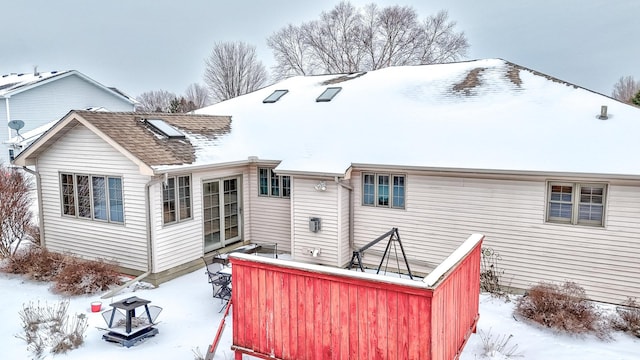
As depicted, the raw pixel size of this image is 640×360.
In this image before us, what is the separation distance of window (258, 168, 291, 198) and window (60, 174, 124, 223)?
145 inches

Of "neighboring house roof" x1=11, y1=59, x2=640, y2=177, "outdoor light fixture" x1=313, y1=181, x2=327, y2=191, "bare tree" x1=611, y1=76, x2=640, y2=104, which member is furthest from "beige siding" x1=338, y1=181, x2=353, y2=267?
"bare tree" x1=611, y1=76, x2=640, y2=104

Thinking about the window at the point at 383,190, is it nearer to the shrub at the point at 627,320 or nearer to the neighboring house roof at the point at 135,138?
the neighboring house roof at the point at 135,138

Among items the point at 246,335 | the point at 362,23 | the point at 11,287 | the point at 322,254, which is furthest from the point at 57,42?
the point at 246,335

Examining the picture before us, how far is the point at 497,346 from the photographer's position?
20.6 ft

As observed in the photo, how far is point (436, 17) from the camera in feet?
124

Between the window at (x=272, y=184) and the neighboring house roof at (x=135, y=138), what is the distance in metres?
1.60

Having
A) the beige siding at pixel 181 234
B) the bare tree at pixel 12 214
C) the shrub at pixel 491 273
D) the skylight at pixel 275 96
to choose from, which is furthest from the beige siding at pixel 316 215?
the bare tree at pixel 12 214

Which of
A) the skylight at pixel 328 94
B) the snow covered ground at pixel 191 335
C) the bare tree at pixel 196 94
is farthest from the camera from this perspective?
the bare tree at pixel 196 94

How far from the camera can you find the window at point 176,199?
9566mm

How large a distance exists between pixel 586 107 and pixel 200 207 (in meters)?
9.12

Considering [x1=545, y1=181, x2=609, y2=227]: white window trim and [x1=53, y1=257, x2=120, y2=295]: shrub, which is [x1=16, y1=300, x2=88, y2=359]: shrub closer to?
[x1=53, y1=257, x2=120, y2=295]: shrub

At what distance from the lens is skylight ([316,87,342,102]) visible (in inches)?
533

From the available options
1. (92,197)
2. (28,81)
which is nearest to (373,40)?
(28,81)

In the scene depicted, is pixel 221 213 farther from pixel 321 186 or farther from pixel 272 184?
pixel 321 186
